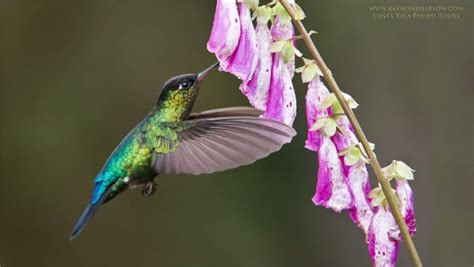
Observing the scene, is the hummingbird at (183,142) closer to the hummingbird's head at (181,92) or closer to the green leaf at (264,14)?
the hummingbird's head at (181,92)

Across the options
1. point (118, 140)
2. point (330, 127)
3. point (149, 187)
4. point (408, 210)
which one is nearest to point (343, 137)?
point (330, 127)

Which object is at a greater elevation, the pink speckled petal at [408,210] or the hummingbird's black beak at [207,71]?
the hummingbird's black beak at [207,71]

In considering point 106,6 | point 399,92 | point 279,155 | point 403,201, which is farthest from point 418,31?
point 403,201

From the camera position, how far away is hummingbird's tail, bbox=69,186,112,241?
1.19 meters

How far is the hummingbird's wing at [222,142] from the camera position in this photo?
3.16 ft

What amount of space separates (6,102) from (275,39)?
2.55 metres

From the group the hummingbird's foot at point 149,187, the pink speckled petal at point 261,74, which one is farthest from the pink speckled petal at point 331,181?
the hummingbird's foot at point 149,187

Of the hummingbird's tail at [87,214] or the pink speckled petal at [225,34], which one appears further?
the hummingbird's tail at [87,214]

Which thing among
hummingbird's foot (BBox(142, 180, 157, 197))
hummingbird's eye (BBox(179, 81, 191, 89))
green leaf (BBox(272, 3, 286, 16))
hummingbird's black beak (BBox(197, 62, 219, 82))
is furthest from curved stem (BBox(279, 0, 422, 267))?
hummingbird's foot (BBox(142, 180, 157, 197))

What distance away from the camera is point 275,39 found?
1.04 metres

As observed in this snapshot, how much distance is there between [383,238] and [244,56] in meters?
0.32

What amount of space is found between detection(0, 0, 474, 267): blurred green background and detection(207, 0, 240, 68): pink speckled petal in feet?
6.98

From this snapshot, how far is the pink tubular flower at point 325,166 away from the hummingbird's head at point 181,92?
0.70ft

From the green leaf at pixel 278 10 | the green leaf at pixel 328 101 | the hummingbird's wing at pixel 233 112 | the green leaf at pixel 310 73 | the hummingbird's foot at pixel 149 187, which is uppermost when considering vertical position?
the green leaf at pixel 278 10
